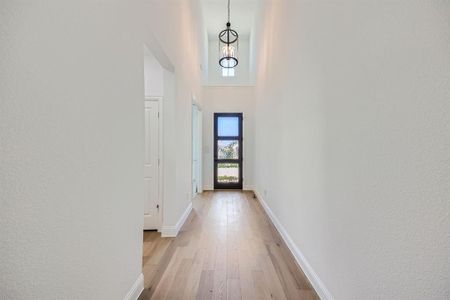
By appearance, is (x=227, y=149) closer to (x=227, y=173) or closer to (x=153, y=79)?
(x=227, y=173)

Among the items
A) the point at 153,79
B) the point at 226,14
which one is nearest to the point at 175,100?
the point at 153,79

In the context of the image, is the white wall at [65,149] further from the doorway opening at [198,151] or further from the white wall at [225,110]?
the white wall at [225,110]

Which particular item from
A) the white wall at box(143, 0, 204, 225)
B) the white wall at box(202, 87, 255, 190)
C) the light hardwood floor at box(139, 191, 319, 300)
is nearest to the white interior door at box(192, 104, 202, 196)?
the white wall at box(202, 87, 255, 190)

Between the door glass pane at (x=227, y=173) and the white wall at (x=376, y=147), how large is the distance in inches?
180

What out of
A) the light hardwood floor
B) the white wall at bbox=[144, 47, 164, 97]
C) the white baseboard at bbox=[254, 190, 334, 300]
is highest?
the white wall at bbox=[144, 47, 164, 97]

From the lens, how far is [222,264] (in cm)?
244

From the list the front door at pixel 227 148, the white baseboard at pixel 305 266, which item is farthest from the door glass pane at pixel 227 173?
the white baseboard at pixel 305 266

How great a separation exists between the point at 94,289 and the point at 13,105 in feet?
3.34

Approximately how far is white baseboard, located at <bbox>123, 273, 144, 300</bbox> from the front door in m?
4.91

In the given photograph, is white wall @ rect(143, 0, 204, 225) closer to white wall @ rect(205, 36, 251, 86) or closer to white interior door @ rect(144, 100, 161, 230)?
white interior door @ rect(144, 100, 161, 230)

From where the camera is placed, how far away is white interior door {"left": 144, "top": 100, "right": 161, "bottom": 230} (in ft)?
10.8

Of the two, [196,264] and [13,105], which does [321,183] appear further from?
[13,105]

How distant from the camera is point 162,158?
3.31 m

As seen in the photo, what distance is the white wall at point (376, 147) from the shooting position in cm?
87
